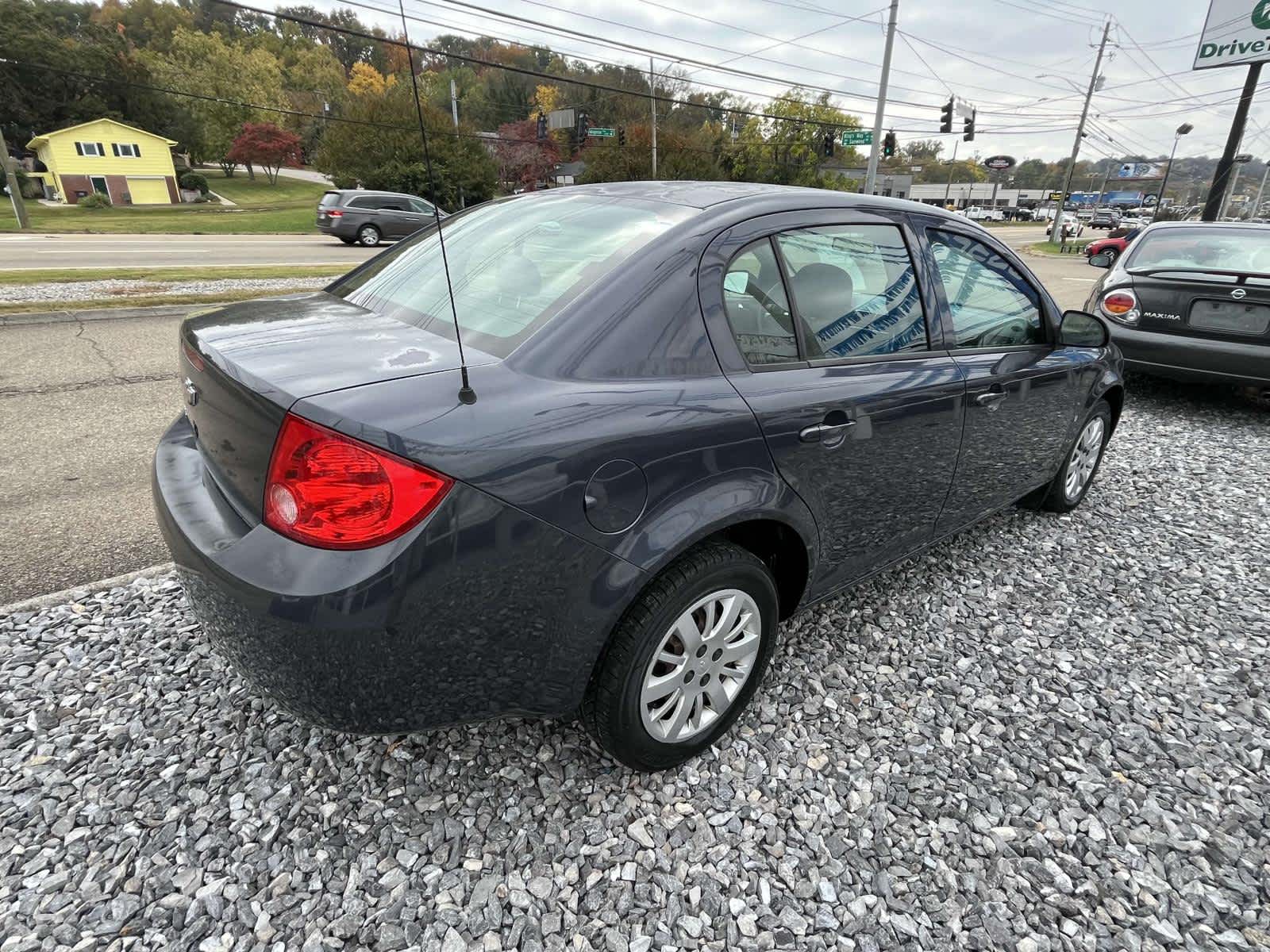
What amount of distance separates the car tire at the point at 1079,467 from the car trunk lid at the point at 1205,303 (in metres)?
2.30

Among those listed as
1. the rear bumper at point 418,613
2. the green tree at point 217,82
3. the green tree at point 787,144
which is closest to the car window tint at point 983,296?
the rear bumper at point 418,613

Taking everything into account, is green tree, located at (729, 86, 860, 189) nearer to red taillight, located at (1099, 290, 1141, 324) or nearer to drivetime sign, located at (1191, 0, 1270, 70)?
drivetime sign, located at (1191, 0, 1270, 70)

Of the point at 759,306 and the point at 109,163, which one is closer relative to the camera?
the point at 759,306

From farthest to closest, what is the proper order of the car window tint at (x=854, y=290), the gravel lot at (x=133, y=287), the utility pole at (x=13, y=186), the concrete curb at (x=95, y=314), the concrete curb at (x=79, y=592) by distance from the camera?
the utility pole at (x=13, y=186) < the gravel lot at (x=133, y=287) < the concrete curb at (x=95, y=314) < the concrete curb at (x=79, y=592) < the car window tint at (x=854, y=290)

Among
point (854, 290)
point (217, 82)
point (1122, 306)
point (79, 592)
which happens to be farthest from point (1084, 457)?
point (217, 82)

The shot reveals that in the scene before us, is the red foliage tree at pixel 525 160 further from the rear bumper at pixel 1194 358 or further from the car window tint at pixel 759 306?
the car window tint at pixel 759 306

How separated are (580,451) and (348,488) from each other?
50 centimetres

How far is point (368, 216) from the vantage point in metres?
20.1

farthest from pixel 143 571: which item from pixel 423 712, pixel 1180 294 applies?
pixel 1180 294

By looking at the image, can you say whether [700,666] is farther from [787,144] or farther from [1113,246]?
[787,144]

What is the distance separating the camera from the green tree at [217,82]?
57844 mm

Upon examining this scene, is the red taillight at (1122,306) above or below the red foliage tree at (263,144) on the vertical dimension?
below

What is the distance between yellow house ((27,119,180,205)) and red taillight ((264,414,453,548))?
61.0 meters

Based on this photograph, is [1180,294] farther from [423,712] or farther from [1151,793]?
[423,712]
